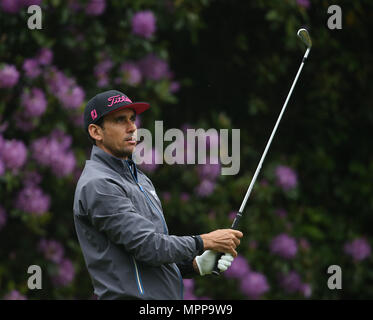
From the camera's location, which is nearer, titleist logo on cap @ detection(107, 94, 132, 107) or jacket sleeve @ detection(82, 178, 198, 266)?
jacket sleeve @ detection(82, 178, 198, 266)

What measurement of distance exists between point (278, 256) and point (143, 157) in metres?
1.26

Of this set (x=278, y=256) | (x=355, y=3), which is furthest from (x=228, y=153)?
(x=355, y=3)

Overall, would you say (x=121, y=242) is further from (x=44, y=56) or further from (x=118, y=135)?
(x=44, y=56)

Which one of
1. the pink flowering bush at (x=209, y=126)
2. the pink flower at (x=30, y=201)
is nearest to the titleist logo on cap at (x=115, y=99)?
the pink flowering bush at (x=209, y=126)

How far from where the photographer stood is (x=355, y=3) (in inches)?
211

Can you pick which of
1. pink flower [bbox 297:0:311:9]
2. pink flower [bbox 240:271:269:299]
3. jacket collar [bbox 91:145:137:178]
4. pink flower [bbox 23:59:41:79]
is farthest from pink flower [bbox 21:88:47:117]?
pink flower [bbox 297:0:311:9]

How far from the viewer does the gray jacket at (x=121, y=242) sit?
237cm

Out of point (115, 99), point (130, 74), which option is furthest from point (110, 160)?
point (130, 74)

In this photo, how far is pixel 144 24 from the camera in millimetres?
4465

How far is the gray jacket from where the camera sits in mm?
2369

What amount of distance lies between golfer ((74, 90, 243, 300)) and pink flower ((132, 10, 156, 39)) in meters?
1.90

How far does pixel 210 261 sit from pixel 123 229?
444mm

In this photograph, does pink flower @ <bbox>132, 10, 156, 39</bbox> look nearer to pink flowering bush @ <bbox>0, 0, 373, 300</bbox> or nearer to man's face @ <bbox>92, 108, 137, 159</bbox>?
pink flowering bush @ <bbox>0, 0, 373, 300</bbox>

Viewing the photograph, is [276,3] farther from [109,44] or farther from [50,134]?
[50,134]
